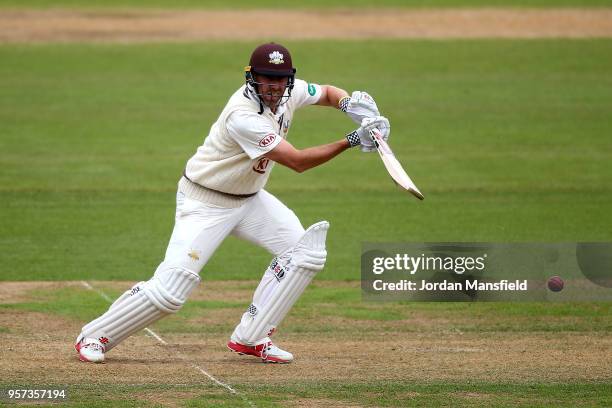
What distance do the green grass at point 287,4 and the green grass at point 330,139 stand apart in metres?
4.57

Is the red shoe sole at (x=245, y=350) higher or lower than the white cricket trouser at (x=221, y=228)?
lower

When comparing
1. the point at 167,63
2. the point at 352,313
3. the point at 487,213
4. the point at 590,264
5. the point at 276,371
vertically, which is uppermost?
the point at 167,63

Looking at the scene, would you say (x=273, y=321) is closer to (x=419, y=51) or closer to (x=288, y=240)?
(x=288, y=240)

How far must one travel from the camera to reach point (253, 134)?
771cm

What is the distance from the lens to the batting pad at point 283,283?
8039 millimetres

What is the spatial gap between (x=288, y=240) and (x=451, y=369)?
1372mm

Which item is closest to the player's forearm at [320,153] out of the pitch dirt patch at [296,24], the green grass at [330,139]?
the green grass at [330,139]

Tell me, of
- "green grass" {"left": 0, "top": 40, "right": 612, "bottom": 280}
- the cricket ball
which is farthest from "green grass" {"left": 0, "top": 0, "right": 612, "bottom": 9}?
the cricket ball

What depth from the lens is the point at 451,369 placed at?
7.95 meters

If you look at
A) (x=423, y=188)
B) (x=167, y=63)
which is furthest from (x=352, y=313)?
(x=167, y=63)

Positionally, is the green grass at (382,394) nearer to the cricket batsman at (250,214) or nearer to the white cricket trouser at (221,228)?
the cricket batsman at (250,214)

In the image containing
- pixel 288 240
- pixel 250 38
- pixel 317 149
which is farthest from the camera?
pixel 250 38

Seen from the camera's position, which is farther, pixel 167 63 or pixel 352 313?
pixel 167 63

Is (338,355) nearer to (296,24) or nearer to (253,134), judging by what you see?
(253,134)
